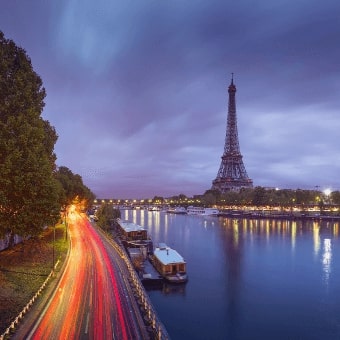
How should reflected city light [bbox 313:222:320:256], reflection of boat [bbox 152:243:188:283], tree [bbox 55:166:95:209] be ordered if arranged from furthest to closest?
tree [bbox 55:166:95:209] < reflected city light [bbox 313:222:320:256] < reflection of boat [bbox 152:243:188:283]

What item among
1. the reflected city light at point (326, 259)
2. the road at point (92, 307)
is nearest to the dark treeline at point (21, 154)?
the road at point (92, 307)

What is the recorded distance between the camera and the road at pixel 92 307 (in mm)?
28156

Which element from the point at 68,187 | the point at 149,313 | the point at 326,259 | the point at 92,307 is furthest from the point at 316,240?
the point at 92,307

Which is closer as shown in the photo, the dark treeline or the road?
the road

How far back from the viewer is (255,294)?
55969 mm

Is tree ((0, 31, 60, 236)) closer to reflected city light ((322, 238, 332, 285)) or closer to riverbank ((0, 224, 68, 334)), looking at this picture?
riverbank ((0, 224, 68, 334))

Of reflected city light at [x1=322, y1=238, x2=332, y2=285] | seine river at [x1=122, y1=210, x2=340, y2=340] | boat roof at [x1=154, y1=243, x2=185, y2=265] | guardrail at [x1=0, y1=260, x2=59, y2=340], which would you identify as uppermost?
guardrail at [x1=0, y1=260, x2=59, y2=340]

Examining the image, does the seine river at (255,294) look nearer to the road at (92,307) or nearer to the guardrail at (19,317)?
the road at (92,307)

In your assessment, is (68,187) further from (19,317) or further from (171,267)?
(19,317)

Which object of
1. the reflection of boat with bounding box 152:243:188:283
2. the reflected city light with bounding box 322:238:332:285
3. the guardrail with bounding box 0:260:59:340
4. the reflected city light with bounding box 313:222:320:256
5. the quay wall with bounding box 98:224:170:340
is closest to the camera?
the guardrail with bounding box 0:260:59:340

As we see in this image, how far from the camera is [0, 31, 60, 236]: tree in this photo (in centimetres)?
3562

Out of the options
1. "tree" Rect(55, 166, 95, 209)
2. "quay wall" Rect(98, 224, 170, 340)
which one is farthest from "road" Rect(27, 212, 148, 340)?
"tree" Rect(55, 166, 95, 209)

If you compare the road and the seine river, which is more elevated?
the road

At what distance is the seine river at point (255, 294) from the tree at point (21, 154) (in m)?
21.2
